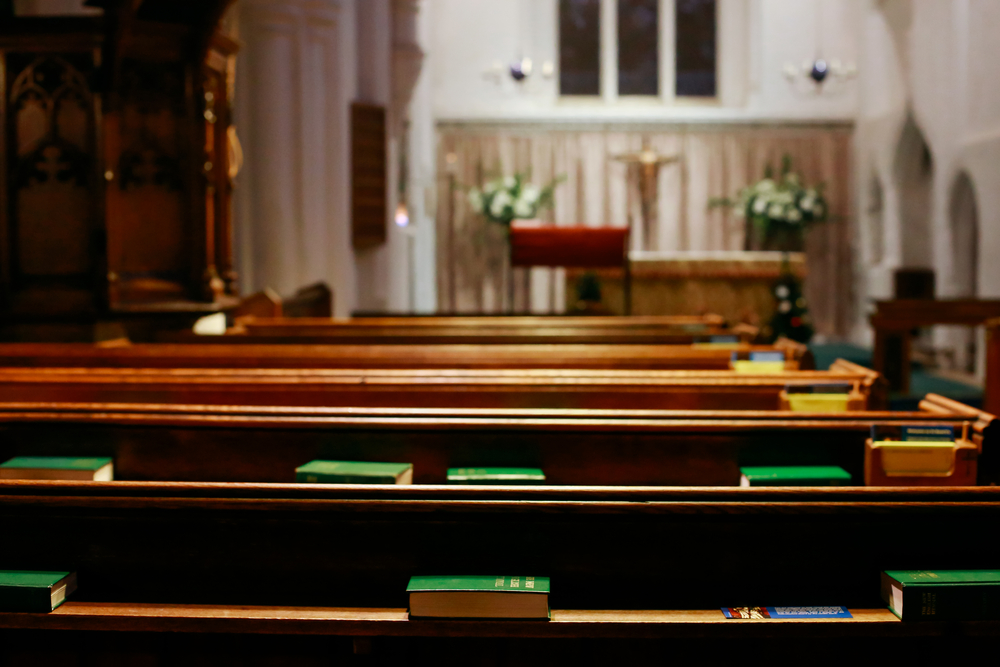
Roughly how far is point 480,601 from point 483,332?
249 centimetres

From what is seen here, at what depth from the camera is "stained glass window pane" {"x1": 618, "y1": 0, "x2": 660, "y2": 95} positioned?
1252 centimetres

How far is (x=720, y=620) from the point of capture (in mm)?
1312

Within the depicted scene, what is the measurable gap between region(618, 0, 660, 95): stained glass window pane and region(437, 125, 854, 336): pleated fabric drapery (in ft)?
2.71

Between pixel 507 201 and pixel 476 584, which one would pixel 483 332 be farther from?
pixel 507 201

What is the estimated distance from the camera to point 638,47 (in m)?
12.6

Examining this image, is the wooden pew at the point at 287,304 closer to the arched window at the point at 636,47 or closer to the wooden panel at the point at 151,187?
the wooden panel at the point at 151,187

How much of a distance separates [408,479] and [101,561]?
1.87ft

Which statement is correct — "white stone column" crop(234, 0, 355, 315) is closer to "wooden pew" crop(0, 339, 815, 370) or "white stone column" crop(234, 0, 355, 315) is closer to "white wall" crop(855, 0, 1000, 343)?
"wooden pew" crop(0, 339, 815, 370)

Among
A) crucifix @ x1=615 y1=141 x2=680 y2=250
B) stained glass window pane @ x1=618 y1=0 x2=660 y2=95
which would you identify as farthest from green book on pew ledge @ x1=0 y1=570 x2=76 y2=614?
stained glass window pane @ x1=618 y1=0 x2=660 y2=95

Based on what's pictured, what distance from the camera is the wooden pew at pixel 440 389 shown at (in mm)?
2115

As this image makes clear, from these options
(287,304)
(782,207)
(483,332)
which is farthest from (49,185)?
(782,207)

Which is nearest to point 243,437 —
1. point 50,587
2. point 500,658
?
point 50,587

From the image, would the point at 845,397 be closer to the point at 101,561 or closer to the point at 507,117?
the point at 101,561

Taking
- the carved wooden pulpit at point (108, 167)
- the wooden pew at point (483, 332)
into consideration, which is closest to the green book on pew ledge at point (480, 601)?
the wooden pew at point (483, 332)
